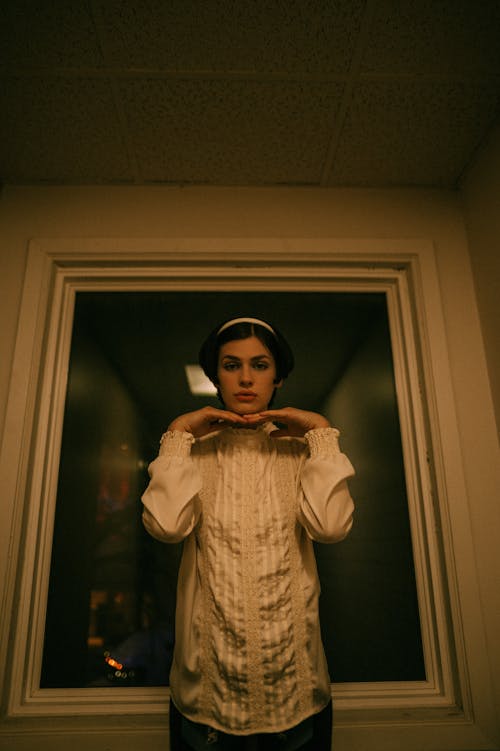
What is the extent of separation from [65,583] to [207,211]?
1.27 meters

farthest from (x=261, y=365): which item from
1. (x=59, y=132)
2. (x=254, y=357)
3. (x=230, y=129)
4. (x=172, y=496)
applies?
(x=59, y=132)

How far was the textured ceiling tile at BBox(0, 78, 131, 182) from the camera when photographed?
1.24m

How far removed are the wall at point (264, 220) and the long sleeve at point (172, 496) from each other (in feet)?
2.47

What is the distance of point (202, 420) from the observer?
1.11 meters

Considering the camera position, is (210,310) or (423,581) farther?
(210,310)

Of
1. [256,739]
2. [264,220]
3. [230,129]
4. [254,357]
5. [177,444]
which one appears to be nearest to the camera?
[256,739]

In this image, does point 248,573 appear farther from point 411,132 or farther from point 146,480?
point 411,132

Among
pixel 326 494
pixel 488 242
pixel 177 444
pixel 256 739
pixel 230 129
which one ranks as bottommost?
pixel 256 739

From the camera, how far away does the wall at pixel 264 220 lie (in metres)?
1.46

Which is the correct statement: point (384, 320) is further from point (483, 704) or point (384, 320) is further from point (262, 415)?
point (483, 704)

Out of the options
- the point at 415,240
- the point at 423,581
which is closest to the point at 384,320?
the point at 415,240

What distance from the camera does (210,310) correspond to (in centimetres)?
155

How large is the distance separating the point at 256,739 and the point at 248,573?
0.33 meters

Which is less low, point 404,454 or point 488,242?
point 488,242
